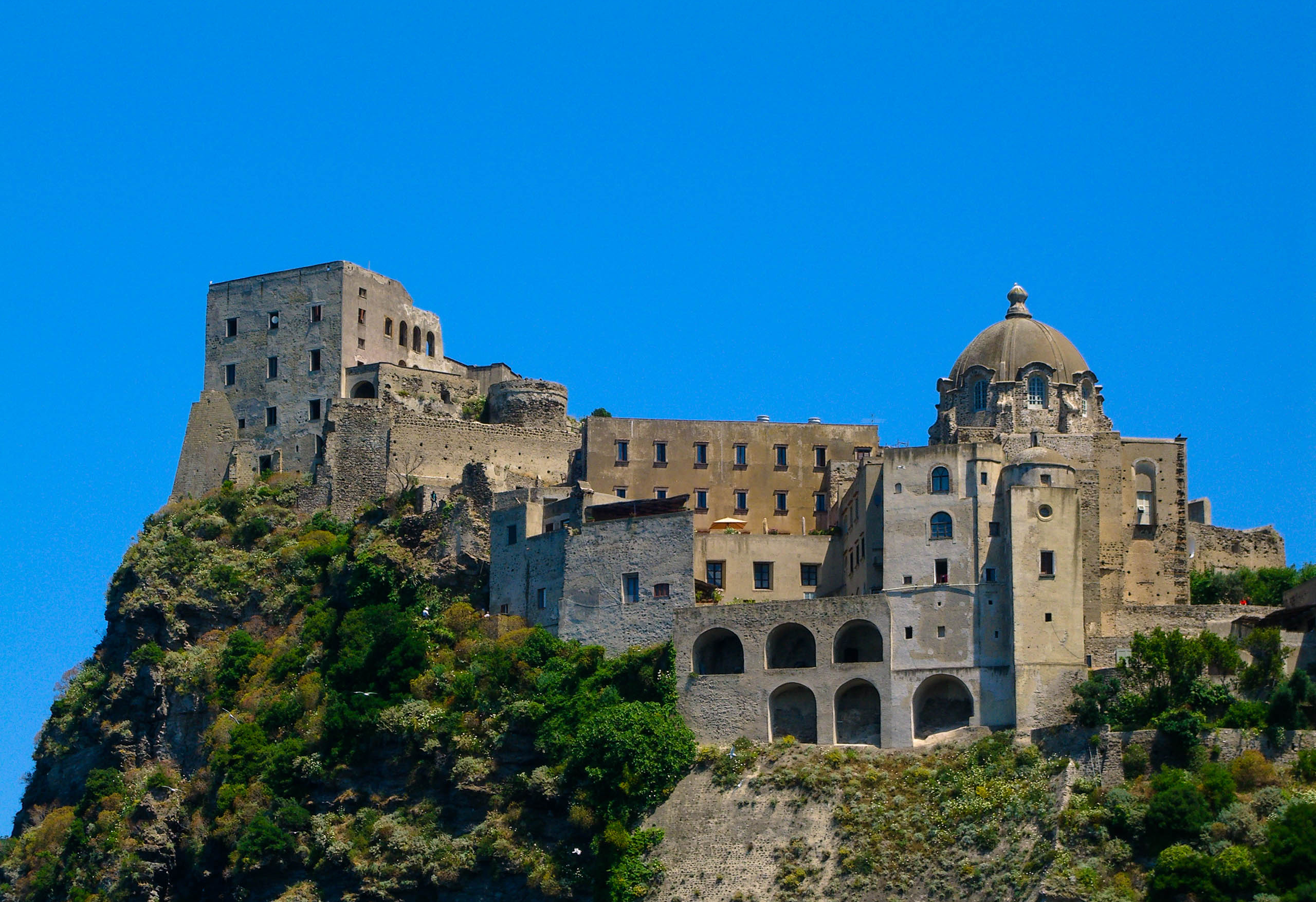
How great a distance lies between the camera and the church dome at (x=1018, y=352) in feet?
286

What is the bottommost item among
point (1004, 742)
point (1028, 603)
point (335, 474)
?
point (1004, 742)

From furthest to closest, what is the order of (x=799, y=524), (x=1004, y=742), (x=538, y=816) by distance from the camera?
(x=799, y=524), (x=538, y=816), (x=1004, y=742)

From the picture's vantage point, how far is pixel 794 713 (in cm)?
8188

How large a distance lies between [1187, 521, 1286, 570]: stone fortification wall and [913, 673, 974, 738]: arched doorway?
630 inches

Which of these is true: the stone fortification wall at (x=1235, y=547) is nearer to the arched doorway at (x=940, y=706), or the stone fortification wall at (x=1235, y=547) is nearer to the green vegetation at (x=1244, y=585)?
the green vegetation at (x=1244, y=585)

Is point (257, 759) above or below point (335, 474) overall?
below

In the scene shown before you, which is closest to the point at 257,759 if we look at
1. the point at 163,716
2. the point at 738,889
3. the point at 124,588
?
the point at 163,716

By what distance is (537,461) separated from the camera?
99.4 metres

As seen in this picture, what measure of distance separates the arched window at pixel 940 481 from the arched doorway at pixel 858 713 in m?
7.56

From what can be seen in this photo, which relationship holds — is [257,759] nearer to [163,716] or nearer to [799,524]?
[163,716]

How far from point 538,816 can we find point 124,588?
29.0 m

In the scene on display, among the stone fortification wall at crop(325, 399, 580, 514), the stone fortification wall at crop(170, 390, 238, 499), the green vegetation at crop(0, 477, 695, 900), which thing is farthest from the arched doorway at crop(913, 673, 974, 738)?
the stone fortification wall at crop(170, 390, 238, 499)

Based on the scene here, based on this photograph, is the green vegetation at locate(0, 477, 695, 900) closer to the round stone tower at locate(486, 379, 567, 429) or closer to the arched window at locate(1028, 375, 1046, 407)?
the round stone tower at locate(486, 379, 567, 429)

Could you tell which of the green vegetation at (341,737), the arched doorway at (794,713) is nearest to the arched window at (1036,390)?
the arched doorway at (794,713)
